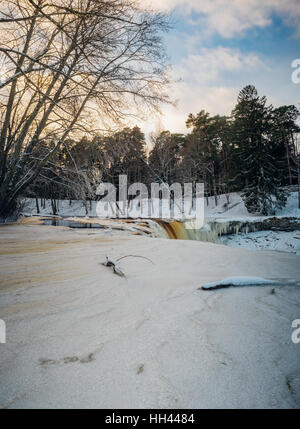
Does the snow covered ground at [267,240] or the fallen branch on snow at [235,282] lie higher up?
the fallen branch on snow at [235,282]

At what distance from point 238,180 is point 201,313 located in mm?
22199

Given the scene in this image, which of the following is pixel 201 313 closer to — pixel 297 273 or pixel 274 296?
pixel 274 296

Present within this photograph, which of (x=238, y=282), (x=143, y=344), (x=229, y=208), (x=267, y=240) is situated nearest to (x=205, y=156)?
(x=229, y=208)

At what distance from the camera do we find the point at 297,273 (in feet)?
7.97

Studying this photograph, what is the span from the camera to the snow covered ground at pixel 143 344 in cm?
64

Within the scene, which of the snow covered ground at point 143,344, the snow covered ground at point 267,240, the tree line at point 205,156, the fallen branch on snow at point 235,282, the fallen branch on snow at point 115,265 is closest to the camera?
the snow covered ground at point 143,344

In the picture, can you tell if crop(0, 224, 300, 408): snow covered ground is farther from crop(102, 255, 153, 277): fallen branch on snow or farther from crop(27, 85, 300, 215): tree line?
crop(27, 85, 300, 215): tree line

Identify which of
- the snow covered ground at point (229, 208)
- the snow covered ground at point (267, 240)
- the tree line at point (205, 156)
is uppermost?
the tree line at point (205, 156)

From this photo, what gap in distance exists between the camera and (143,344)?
0.91m

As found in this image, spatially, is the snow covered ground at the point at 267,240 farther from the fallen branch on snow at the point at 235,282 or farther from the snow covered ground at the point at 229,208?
the snow covered ground at the point at 229,208

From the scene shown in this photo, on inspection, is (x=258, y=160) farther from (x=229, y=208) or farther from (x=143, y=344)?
(x=143, y=344)

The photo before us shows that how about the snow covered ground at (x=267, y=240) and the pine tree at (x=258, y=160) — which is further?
the pine tree at (x=258, y=160)

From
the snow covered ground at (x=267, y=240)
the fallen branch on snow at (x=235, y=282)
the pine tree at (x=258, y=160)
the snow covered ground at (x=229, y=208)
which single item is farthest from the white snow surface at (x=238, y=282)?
the pine tree at (x=258, y=160)
